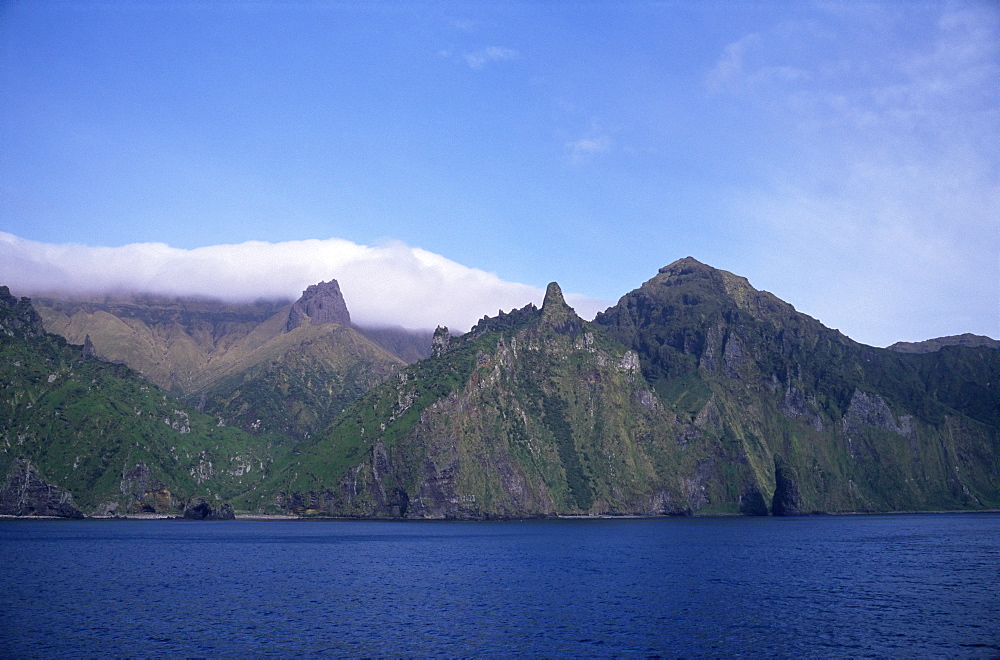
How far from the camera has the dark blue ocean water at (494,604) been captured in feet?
243

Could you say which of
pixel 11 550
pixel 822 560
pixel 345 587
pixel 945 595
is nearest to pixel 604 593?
pixel 345 587

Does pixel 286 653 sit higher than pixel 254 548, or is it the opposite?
pixel 286 653

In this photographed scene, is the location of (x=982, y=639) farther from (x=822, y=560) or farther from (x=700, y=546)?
(x=700, y=546)

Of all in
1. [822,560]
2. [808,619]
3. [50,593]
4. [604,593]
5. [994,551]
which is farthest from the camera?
[994,551]

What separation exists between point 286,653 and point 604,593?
52.5m

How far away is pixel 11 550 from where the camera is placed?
158750 millimetres

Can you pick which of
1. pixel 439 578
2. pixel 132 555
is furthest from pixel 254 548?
pixel 439 578

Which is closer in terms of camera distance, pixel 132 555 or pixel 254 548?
pixel 132 555

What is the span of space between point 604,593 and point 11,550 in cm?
12588

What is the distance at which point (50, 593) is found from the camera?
332 feet

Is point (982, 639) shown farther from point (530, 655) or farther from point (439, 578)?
point (439, 578)

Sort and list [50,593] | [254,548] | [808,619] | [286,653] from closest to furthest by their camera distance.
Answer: [286,653], [808,619], [50,593], [254,548]

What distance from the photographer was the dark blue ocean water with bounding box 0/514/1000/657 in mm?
74062

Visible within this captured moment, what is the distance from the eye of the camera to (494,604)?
100562mm
